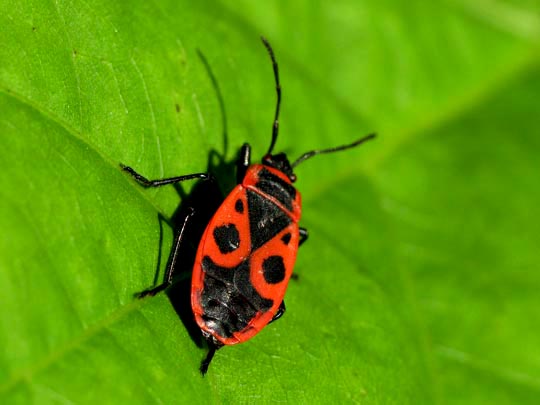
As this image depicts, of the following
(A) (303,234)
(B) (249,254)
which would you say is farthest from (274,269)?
(A) (303,234)

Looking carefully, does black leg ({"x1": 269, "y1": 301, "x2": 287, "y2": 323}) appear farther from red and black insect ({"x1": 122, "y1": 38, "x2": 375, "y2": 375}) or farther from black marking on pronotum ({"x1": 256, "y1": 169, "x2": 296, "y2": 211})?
black marking on pronotum ({"x1": 256, "y1": 169, "x2": 296, "y2": 211})

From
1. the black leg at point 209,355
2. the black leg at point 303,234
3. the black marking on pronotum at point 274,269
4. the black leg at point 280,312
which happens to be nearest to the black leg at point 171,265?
the black leg at point 209,355

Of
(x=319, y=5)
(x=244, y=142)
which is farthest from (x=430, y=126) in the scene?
(x=244, y=142)

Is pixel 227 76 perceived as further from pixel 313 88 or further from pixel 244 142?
pixel 313 88

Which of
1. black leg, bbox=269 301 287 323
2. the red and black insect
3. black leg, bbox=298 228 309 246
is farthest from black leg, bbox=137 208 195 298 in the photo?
black leg, bbox=298 228 309 246

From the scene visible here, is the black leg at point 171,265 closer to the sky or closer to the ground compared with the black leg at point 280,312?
closer to the sky

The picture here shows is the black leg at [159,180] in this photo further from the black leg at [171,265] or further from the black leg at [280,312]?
the black leg at [280,312]

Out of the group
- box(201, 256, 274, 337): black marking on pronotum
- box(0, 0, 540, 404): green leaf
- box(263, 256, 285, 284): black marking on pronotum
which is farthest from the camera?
box(263, 256, 285, 284): black marking on pronotum

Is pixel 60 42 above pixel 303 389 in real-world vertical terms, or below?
above
